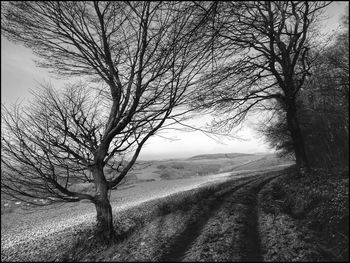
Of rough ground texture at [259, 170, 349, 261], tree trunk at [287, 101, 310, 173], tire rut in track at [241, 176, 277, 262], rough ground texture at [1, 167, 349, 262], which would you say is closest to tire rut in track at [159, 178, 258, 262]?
rough ground texture at [1, 167, 349, 262]

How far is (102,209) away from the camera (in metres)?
7.17

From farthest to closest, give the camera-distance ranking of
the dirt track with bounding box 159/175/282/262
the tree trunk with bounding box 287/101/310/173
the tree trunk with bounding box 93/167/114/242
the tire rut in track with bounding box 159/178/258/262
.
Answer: the tree trunk with bounding box 287/101/310/173 → the tree trunk with bounding box 93/167/114/242 → the tire rut in track with bounding box 159/178/258/262 → the dirt track with bounding box 159/175/282/262

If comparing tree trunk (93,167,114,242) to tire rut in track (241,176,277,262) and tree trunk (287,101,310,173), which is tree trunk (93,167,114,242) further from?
tree trunk (287,101,310,173)

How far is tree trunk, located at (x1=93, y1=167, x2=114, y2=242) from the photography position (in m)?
7.09

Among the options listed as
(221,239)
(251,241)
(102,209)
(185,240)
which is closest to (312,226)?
(251,241)

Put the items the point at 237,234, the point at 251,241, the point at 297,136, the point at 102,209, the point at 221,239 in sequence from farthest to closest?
1. the point at 297,136
2. the point at 102,209
3. the point at 237,234
4. the point at 221,239
5. the point at 251,241

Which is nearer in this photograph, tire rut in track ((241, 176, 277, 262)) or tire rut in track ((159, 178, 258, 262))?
tire rut in track ((241, 176, 277, 262))

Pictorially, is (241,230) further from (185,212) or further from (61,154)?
(61,154)

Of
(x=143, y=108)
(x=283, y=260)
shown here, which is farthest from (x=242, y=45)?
(x=283, y=260)

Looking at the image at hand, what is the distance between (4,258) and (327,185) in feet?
39.5

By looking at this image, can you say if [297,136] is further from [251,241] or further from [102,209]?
[102,209]

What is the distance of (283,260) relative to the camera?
4.32m

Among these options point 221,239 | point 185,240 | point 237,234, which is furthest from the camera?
point 185,240

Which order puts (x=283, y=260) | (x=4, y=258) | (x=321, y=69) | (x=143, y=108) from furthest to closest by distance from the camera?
(x=321, y=69) → (x=4, y=258) → (x=143, y=108) → (x=283, y=260)
